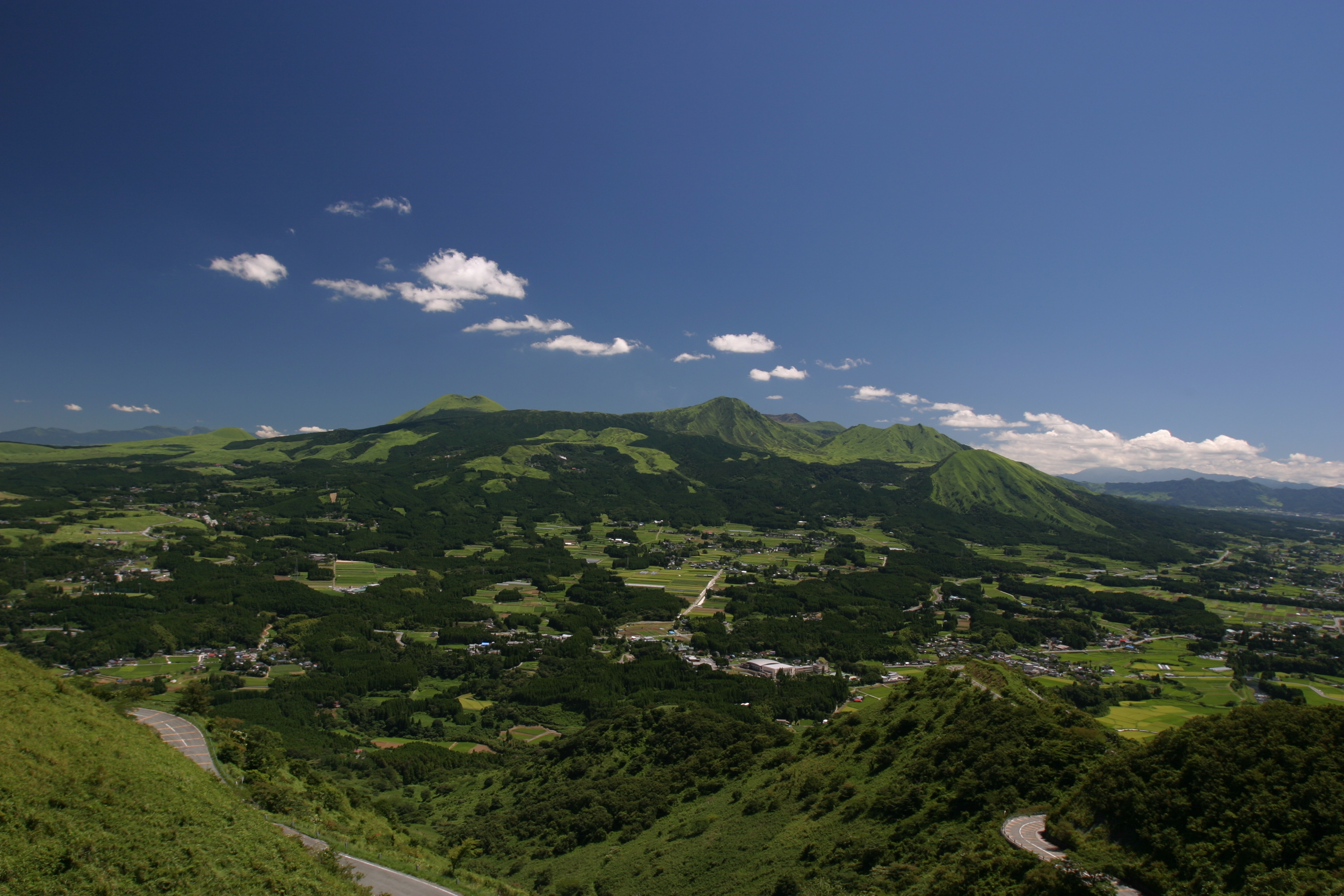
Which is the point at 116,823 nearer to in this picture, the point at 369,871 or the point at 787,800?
the point at 369,871

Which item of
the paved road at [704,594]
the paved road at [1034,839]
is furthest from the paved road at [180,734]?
the paved road at [704,594]

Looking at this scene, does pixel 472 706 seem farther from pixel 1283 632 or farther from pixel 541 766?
pixel 1283 632

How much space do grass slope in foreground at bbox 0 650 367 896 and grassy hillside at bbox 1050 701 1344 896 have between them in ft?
96.5

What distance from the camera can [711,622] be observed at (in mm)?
121062

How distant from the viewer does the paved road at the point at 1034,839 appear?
22.1m

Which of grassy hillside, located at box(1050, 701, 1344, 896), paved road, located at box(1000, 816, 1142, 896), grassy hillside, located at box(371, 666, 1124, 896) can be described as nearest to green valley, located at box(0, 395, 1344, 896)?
grassy hillside, located at box(1050, 701, 1344, 896)

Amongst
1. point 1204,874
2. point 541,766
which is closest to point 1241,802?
point 1204,874

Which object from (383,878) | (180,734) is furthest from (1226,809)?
(180,734)

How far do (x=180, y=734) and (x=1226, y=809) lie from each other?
2209 inches

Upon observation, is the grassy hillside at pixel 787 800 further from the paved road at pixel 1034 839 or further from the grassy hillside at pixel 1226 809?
the grassy hillside at pixel 1226 809

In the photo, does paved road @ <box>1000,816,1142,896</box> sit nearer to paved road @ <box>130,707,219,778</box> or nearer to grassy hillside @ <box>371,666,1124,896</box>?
grassy hillside @ <box>371,666,1124,896</box>

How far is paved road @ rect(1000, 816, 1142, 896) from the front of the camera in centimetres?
2211

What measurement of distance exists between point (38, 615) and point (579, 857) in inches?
4945

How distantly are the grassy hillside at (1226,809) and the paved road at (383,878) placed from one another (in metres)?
27.9
